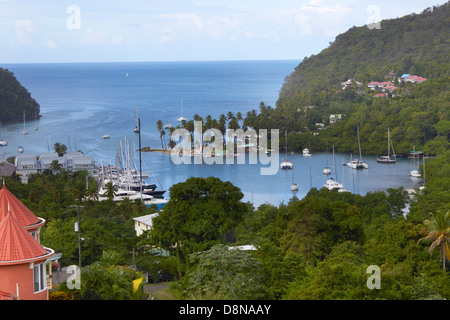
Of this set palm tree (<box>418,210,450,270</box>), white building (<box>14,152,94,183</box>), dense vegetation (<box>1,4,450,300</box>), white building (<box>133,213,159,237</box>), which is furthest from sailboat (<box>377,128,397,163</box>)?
palm tree (<box>418,210,450,270</box>)

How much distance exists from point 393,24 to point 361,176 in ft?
124

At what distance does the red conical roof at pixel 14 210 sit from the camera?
23.1ft

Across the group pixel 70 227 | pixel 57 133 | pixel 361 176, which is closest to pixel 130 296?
pixel 70 227

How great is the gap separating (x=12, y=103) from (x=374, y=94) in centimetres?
3003

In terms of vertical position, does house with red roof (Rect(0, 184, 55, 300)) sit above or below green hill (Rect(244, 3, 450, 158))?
below

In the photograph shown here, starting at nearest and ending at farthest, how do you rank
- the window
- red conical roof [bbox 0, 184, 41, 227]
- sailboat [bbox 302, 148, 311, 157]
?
1. the window
2. red conical roof [bbox 0, 184, 41, 227]
3. sailboat [bbox 302, 148, 311, 157]

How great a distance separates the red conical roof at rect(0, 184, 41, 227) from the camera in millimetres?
7039

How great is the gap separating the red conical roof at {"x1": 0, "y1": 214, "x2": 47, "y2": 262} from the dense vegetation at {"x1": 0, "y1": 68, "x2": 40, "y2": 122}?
44.5 m

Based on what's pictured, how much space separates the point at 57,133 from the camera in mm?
41844

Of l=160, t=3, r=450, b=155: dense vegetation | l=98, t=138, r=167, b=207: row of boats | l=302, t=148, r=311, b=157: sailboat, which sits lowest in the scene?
l=98, t=138, r=167, b=207: row of boats

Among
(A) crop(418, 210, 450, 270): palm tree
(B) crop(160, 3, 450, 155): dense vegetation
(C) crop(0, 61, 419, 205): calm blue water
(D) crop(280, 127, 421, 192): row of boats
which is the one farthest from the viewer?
(B) crop(160, 3, 450, 155): dense vegetation

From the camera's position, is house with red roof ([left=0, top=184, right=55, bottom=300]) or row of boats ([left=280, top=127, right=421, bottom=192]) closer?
house with red roof ([left=0, top=184, right=55, bottom=300])

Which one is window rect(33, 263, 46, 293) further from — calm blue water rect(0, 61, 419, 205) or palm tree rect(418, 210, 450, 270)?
calm blue water rect(0, 61, 419, 205)

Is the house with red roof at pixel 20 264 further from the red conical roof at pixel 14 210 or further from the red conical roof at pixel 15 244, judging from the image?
the red conical roof at pixel 14 210
